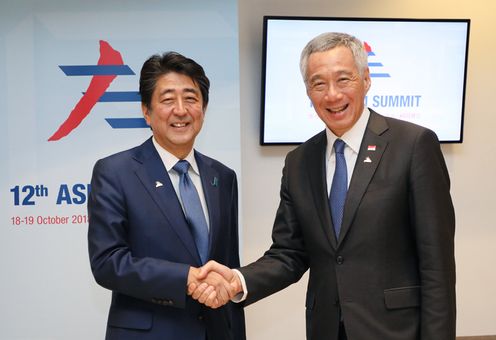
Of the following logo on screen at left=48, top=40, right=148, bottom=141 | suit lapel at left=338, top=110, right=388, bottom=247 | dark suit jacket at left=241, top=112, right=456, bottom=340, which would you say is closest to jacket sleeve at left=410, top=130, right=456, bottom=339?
dark suit jacket at left=241, top=112, right=456, bottom=340

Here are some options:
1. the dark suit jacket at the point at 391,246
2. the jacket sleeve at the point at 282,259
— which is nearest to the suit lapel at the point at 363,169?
the dark suit jacket at the point at 391,246

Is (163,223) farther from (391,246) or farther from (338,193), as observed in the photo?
(391,246)

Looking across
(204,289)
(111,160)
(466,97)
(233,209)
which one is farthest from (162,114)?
(466,97)

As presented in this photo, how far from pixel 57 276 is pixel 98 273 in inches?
68.7

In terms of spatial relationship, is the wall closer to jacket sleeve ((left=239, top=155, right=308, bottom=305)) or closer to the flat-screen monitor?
the flat-screen monitor

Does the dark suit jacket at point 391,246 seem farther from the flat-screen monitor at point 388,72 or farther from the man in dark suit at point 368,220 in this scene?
the flat-screen monitor at point 388,72

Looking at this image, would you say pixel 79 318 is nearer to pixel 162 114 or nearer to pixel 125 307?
pixel 125 307

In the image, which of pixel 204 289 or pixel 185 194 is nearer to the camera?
pixel 204 289

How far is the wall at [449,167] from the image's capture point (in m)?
4.38

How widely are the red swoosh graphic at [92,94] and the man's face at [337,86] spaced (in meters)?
1.82

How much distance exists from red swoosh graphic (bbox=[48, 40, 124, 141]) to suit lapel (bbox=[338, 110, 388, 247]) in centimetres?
206

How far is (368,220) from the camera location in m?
2.07

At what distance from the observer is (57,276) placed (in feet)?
12.2

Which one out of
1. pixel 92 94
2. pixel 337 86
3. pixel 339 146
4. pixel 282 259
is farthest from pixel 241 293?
pixel 92 94
